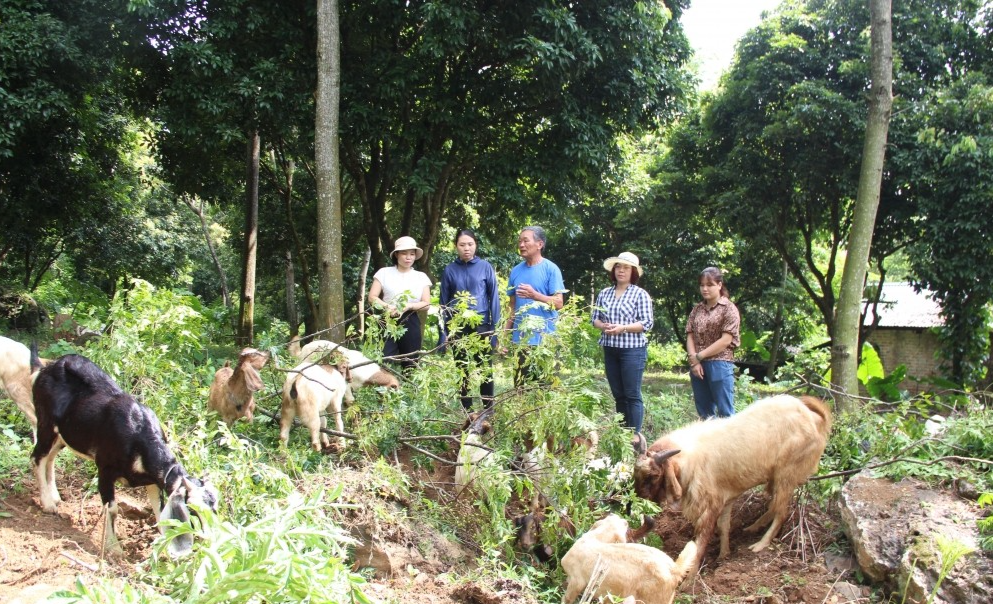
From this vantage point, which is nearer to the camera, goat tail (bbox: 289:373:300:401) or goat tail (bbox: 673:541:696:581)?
goat tail (bbox: 673:541:696:581)

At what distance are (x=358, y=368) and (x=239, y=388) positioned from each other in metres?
1.16

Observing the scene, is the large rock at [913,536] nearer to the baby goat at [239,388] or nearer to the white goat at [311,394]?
the white goat at [311,394]

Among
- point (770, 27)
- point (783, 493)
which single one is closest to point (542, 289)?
point (783, 493)

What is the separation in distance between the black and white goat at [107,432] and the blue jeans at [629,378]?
413 cm

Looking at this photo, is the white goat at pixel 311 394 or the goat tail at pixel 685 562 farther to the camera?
the white goat at pixel 311 394

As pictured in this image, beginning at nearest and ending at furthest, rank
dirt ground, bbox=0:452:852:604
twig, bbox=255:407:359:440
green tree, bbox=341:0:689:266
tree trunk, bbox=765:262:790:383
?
dirt ground, bbox=0:452:852:604
twig, bbox=255:407:359:440
green tree, bbox=341:0:689:266
tree trunk, bbox=765:262:790:383

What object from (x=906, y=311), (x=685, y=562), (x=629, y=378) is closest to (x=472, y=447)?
(x=685, y=562)

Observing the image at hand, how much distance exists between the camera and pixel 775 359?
18.9m

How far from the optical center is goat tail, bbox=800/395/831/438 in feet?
17.7

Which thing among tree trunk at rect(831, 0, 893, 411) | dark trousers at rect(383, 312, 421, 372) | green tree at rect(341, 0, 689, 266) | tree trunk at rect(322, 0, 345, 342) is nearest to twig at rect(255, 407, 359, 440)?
dark trousers at rect(383, 312, 421, 372)

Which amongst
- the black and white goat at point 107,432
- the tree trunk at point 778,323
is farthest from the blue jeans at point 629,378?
the tree trunk at point 778,323

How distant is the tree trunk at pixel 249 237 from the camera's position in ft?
45.6

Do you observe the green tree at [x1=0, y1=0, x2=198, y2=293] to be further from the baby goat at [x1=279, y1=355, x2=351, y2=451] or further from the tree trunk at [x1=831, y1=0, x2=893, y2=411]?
the tree trunk at [x1=831, y1=0, x2=893, y2=411]

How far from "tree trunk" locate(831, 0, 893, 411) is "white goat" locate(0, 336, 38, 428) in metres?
8.62
